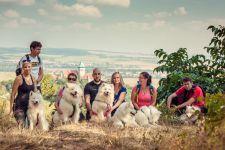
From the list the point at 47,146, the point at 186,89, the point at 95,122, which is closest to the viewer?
the point at 47,146

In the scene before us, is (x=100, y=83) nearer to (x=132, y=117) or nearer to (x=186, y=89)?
(x=132, y=117)

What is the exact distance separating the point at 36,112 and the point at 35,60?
4.83 feet

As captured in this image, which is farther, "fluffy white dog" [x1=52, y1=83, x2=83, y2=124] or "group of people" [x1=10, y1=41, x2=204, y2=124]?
"fluffy white dog" [x1=52, y1=83, x2=83, y2=124]

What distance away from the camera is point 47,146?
729 centimetres

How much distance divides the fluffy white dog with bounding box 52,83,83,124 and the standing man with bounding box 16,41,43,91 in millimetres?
668

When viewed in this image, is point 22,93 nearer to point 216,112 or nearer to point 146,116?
point 146,116

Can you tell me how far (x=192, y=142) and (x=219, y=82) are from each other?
285 inches

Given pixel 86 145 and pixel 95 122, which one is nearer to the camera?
pixel 86 145

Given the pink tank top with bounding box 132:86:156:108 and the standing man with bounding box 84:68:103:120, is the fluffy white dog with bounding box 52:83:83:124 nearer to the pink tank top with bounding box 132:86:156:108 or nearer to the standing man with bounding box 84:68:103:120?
the standing man with bounding box 84:68:103:120

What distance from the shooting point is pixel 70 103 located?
10.6m

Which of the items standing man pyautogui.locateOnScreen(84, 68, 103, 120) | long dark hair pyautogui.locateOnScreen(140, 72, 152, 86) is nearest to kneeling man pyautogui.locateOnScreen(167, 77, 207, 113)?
long dark hair pyautogui.locateOnScreen(140, 72, 152, 86)

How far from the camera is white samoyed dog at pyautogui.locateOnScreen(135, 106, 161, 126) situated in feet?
34.2

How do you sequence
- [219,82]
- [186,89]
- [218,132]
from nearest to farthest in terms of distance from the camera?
1. [218,132]
2. [186,89]
3. [219,82]

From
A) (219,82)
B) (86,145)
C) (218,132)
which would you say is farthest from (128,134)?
(219,82)
